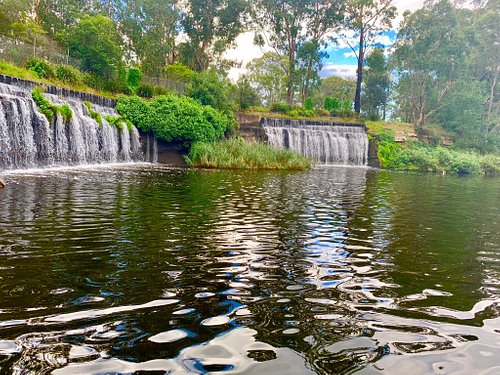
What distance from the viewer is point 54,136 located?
18.3 m

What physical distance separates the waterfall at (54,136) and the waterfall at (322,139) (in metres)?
13.1

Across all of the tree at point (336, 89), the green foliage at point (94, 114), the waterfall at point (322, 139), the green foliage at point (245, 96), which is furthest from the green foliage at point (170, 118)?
the tree at point (336, 89)

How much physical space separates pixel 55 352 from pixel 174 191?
8951 millimetres

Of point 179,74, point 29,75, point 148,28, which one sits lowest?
point 29,75

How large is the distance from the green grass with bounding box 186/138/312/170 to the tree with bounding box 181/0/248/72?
991 inches

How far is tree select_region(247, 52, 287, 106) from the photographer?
58.1m

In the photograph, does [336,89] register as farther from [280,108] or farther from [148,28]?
[148,28]

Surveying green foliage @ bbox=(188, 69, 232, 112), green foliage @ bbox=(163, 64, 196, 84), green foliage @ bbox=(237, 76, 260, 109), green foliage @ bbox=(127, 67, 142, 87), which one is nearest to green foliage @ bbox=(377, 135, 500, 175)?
green foliage @ bbox=(237, 76, 260, 109)

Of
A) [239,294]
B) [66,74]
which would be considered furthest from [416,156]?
[239,294]

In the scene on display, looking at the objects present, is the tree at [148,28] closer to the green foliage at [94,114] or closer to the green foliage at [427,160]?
the green foliage at [94,114]

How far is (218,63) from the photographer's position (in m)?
50.1

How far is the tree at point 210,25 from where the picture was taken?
44000 millimetres

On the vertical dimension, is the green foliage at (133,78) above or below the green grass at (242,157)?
above

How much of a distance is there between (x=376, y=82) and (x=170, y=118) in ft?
101
